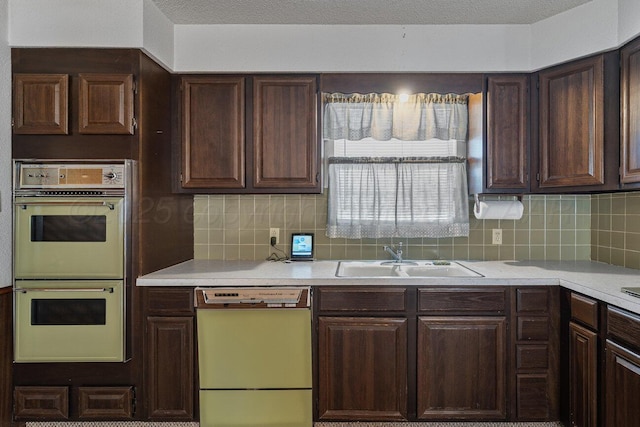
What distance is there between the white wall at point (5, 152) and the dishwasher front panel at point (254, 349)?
1.10 metres

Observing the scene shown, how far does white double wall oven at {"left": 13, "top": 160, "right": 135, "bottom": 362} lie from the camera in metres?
2.24

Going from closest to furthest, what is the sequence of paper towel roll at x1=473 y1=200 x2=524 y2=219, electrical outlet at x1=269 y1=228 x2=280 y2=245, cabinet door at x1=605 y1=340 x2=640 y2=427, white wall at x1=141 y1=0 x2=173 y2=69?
cabinet door at x1=605 y1=340 x2=640 y2=427, white wall at x1=141 y1=0 x2=173 y2=69, paper towel roll at x1=473 y1=200 x2=524 y2=219, electrical outlet at x1=269 y1=228 x2=280 y2=245

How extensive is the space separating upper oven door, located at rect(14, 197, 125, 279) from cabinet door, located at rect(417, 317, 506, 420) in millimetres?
1790

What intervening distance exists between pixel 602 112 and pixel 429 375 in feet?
5.87

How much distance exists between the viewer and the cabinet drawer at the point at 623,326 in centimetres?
168

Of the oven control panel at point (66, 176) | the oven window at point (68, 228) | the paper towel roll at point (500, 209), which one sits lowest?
the oven window at point (68, 228)

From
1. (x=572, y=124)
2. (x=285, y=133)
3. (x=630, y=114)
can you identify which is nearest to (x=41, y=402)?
(x=285, y=133)

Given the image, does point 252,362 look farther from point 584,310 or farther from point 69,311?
point 584,310

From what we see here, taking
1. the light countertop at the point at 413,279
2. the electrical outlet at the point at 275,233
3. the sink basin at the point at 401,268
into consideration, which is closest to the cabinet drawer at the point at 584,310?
the light countertop at the point at 413,279

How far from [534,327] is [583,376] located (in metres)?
0.32

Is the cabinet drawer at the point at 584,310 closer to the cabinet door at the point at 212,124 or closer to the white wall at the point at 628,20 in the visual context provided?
the white wall at the point at 628,20

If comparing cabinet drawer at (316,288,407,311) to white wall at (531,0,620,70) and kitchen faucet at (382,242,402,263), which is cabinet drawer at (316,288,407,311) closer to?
kitchen faucet at (382,242,402,263)

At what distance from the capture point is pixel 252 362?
7.48ft

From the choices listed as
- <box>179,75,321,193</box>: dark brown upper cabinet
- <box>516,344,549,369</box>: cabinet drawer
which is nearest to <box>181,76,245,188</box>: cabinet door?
<box>179,75,321,193</box>: dark brown upper cabinet
